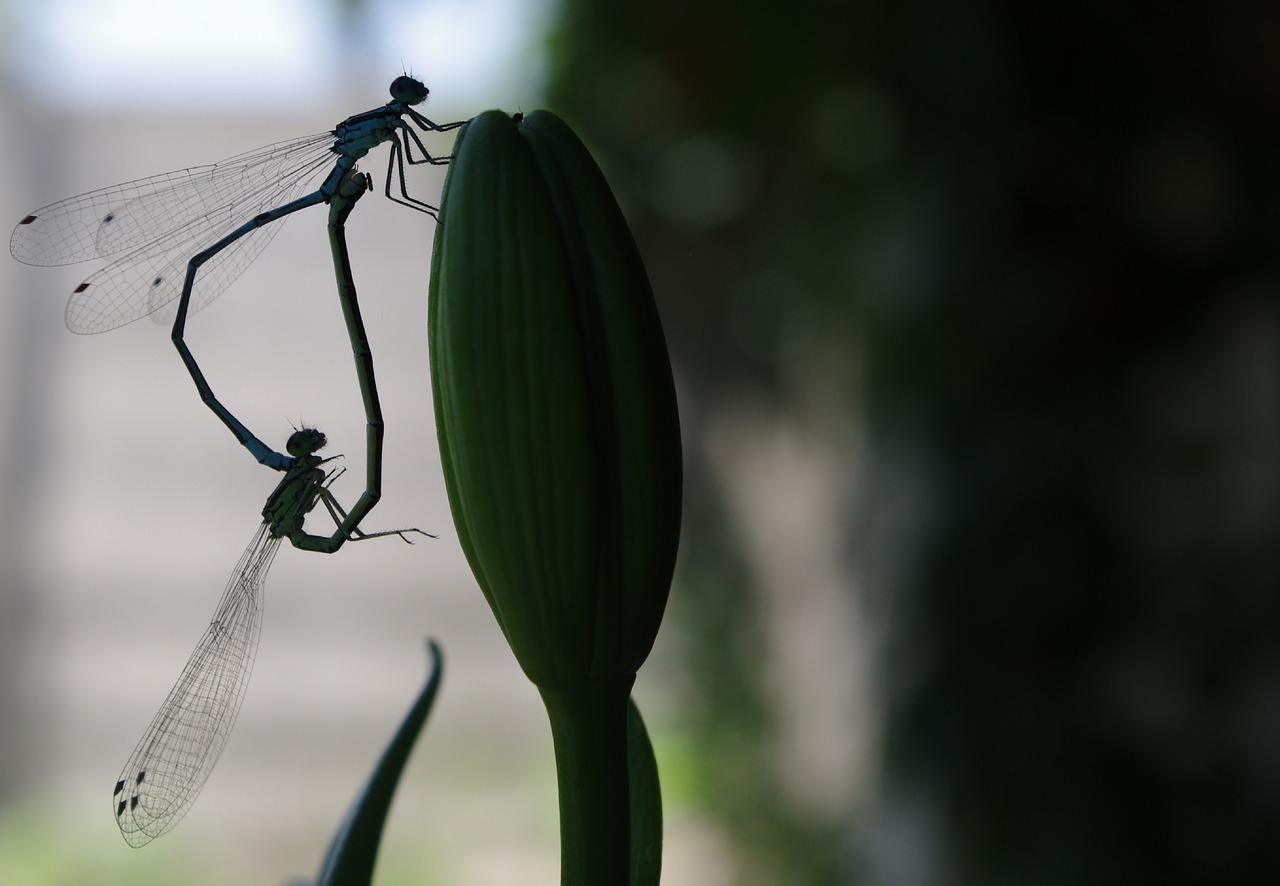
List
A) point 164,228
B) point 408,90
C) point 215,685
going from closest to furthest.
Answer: point 408,90
point 215,685
point 164,228

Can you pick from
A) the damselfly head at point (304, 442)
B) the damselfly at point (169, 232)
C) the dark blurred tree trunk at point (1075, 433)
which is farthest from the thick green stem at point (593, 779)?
the dark blurred tree trunk at point (1075, 433)

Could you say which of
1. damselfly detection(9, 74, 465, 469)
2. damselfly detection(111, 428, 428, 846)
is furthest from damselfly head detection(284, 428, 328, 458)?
damselfly detection(9, 74, 465, 469)

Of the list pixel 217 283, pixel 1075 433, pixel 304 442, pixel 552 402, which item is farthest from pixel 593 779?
pixel 1075 433

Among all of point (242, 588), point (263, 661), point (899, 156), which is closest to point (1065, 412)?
point (899, 156)

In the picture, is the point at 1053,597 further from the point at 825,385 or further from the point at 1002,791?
the point at 825,385

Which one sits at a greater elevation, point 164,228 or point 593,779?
point 164,228

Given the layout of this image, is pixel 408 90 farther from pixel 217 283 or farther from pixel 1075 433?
pixel 1075 433
